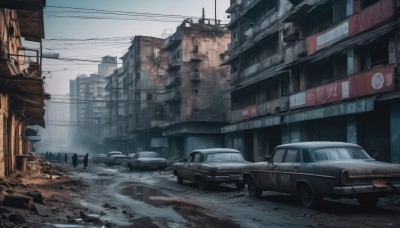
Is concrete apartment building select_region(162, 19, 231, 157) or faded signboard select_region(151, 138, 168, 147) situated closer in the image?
concrete apartment building select_region(162, 19, 231, 157)

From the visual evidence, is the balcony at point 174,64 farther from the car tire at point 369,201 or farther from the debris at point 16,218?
the debris at point 16,218

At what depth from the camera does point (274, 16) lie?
107 ft

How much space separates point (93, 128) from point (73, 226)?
122m

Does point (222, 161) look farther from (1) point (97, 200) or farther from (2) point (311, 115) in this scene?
(2) point (311, 115)

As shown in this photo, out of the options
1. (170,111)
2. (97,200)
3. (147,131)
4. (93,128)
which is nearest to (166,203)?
(97,200)

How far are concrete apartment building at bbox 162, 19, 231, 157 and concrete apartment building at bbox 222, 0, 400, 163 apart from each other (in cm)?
1465

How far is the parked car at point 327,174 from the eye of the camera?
28.6ft

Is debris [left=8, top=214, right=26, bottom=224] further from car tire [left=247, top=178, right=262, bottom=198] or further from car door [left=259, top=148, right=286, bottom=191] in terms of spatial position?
car tire [left=247, top=178, right=262, bottom=198]

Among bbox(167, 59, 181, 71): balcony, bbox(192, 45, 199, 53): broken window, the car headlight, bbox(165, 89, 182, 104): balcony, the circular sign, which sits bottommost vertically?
the car headlight

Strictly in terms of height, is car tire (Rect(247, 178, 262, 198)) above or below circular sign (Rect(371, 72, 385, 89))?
below

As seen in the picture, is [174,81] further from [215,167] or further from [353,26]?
[215,167]

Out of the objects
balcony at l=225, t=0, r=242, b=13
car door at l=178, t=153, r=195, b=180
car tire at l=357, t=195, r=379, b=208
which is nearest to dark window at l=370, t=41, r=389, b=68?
car door at l=178, t=153, r=195, b=180

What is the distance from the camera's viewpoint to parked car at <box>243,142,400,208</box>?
8719 millimetres

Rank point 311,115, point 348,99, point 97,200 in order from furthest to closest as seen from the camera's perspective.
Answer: point 311,115, point 348,99, point 97,200
